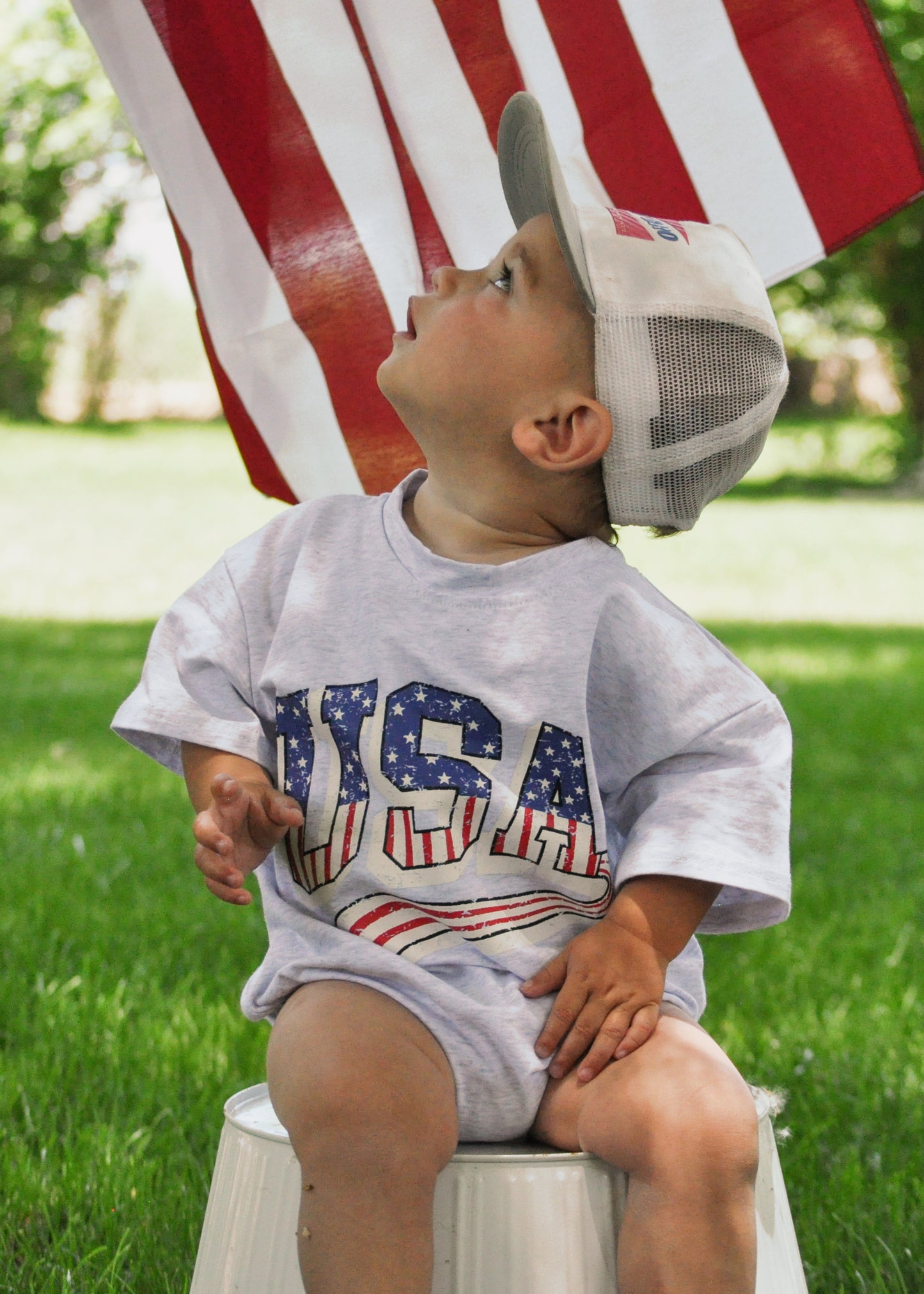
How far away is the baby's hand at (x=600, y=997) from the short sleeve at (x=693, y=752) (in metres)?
0.07

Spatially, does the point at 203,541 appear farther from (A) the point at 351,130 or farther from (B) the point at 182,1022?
(A) the point at 351,130

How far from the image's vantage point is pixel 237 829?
1449 millimetres

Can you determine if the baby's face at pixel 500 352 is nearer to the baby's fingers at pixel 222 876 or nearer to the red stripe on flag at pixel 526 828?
the red stripe on flag at pixel 526 828

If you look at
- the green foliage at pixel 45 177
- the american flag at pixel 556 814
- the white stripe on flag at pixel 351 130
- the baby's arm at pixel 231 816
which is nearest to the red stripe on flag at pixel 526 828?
the american flag at pixel 556 814

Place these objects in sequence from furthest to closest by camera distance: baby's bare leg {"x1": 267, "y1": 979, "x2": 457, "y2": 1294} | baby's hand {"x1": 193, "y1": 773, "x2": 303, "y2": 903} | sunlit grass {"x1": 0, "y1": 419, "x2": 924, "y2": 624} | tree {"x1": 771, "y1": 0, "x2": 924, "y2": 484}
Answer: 1. tree {"x1": 771, "y1": 0, "x2": 924, "y2": 484}
2. sunlit grass {"x1": 0, "y1": 419, "x2": 924, "y2": 624}
3. baby's hand {"x1": 193, "y1": 773, "x2": 303, "y2": 903}
4. baby's bare leg {"x1": 267, "y1": 979, "x2": 457, "y2": 1294}

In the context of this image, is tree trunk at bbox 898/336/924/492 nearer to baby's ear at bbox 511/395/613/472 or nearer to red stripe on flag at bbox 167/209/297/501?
red stripe on flag at bbox 167/209/297/501

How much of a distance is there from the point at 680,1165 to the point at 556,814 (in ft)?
1.17

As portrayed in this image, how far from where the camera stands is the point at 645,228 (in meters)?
1.57

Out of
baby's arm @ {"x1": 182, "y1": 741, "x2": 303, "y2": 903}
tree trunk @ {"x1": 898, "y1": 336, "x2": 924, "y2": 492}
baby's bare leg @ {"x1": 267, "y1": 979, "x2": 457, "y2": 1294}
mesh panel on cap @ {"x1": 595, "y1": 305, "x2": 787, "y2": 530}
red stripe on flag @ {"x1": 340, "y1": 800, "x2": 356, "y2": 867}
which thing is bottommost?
tree trunk @ {"x1": 898, "y1": 336, "x2": 924, "y2": 492}

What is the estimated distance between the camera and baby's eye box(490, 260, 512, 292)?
161 centimetres

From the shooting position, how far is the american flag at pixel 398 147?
7.25 feet

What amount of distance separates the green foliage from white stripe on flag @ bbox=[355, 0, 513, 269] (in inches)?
565

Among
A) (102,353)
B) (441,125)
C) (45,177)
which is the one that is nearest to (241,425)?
(441,125)

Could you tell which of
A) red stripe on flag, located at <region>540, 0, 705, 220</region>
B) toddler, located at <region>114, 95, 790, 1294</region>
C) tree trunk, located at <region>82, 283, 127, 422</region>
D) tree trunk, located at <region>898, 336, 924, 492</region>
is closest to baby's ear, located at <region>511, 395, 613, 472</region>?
toddler, located at <region>114, 95, 790, 1294</region>
